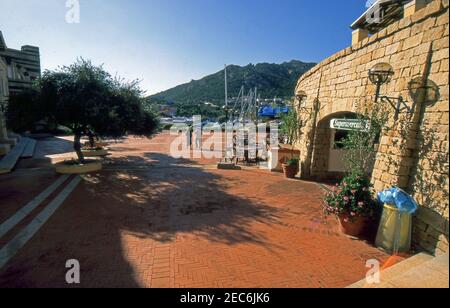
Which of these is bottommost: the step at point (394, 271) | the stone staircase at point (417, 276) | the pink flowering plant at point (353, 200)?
the step at point (394, 271)

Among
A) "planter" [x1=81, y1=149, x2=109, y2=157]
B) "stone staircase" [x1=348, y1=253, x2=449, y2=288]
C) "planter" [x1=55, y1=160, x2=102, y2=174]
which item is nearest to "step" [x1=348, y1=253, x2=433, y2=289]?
"stone staircase" [x1=348, y1=253, x2=449, y2=288]

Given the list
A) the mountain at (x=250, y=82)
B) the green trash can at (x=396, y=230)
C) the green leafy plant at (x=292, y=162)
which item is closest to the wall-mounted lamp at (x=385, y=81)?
the green trash can at (x=396, y=230)

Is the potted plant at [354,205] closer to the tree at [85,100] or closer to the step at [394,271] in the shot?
the step at [394,271]

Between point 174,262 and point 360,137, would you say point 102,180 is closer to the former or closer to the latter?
point 174,262

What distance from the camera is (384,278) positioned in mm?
3236

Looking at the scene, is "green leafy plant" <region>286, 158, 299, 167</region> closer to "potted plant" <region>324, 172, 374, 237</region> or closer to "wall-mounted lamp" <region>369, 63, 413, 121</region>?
"potted plant" <region>324, 172, 374, 237</region>

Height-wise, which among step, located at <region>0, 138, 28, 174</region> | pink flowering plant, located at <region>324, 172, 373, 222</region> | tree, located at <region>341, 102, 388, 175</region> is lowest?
step, located at <region>0, 138, 28, 174</region>

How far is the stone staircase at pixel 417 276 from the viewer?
291 cm

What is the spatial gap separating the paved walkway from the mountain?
60.2 m

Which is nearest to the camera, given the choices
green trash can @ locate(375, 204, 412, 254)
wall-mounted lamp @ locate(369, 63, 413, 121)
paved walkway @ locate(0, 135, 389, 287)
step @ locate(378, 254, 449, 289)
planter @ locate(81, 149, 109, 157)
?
step @ locate(378, 254, 449, 289)

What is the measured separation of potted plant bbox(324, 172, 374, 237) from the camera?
16.2ft

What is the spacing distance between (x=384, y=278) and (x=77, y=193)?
330 inches

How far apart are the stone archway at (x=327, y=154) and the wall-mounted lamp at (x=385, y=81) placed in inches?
148

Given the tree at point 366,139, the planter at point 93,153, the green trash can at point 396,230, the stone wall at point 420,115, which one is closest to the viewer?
the stone wall at point 420,115
